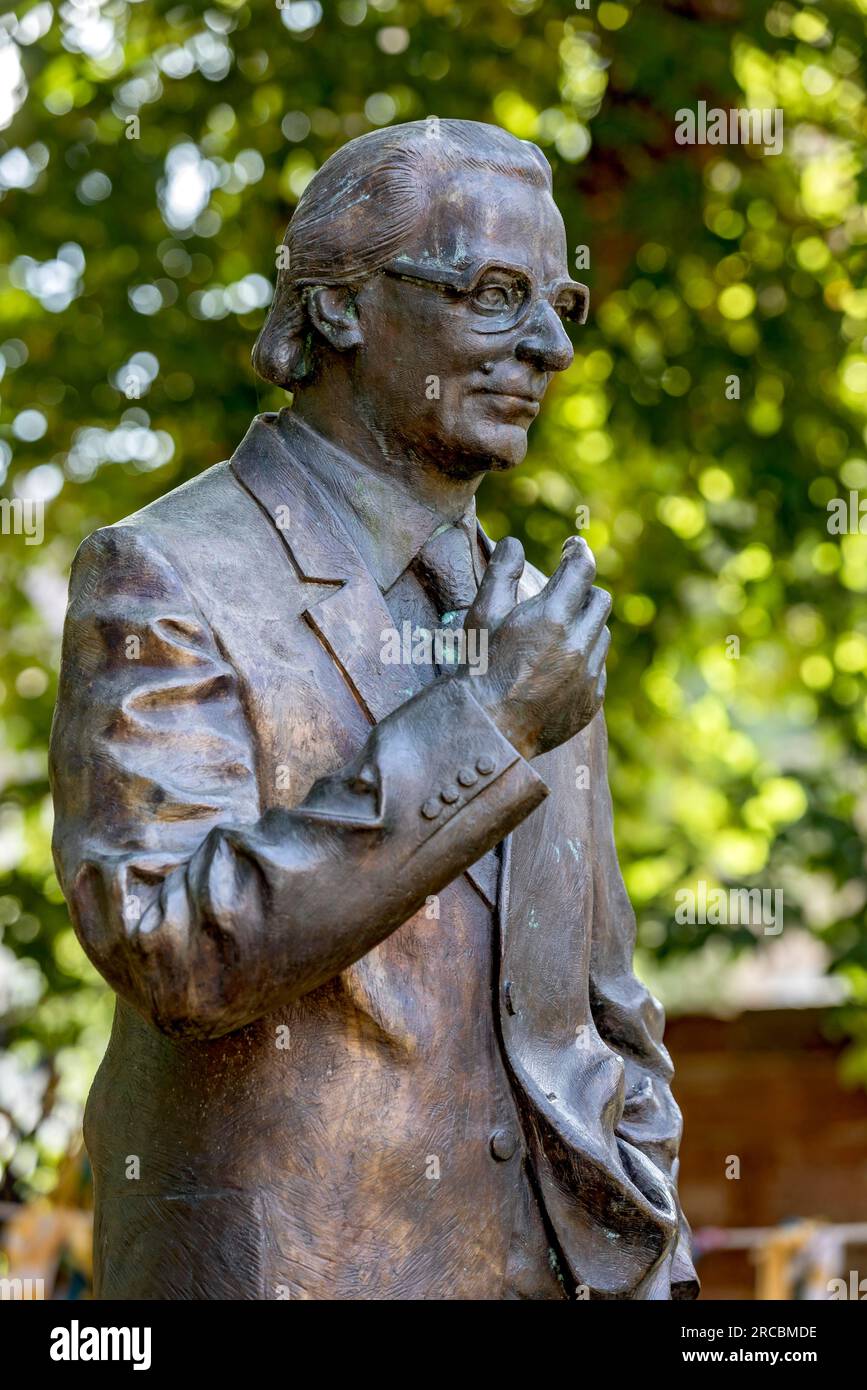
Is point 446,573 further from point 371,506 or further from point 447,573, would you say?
point 371,506

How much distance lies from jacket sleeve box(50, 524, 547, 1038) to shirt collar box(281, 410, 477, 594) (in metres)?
0.37

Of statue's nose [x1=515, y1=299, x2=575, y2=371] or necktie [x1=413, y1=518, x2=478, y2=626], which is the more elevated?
statue's nose [x1=515, y1=299, x2=575, y2=371]

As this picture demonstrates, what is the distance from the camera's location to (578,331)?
777 cm

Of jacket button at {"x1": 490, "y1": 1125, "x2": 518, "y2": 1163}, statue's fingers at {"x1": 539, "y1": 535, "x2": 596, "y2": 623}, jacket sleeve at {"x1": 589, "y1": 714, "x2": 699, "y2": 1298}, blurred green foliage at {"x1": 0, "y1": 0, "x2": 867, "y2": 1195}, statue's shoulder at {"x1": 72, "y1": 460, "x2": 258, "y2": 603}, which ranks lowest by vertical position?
jacket button at {"x1": 490, "y1": 1125, "x2": 518, "y2": 1163}

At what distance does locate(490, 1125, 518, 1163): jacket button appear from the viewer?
3.32 metres

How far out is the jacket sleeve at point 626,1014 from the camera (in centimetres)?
369

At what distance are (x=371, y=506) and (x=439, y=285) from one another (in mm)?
367

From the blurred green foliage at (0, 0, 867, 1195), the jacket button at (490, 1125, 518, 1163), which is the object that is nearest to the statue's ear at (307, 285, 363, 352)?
the jacket button at (490, 1125, 518, 1163)

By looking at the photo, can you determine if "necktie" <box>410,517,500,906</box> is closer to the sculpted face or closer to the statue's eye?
the sculpted face

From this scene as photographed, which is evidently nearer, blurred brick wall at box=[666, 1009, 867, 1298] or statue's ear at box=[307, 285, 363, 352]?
statue's ear at box=[307, 285, 363, 352]

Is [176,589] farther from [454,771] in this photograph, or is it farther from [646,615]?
[646,615]

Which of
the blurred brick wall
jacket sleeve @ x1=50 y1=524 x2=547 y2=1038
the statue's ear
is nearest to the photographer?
jacket sleeve @ x1=50 y1=524 x2=547 y2=1038

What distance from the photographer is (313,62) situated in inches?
303

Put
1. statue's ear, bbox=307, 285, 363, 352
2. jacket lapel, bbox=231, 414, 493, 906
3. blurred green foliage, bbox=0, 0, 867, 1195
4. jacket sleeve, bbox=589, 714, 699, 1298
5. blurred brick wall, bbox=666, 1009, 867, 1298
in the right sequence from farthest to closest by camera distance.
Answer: blurred brick wall, bbox=666, 1009, 867, 1298
blurred green foliage, bbox=0, 0, 867, 1195
jacket sleeve, bbox=589, 714, 699, 1298
statue's ear, bbox=307, 285, 363, 352
jacket lapel, bbox=231, 414, 493, 906
